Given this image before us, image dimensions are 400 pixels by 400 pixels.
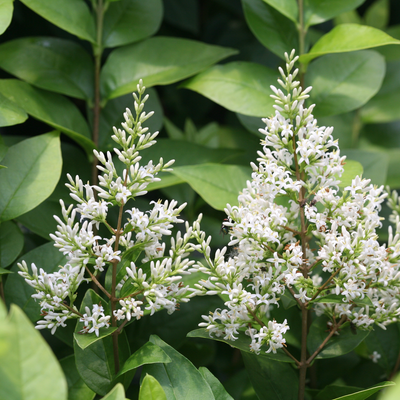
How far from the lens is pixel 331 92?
40.6 inches

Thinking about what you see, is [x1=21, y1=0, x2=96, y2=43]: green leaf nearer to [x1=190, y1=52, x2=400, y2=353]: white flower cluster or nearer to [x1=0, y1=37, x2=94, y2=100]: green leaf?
[x1=0, y1=37, x2=94, y2=100]: green leaf

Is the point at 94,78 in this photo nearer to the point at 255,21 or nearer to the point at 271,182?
the point at 255,21

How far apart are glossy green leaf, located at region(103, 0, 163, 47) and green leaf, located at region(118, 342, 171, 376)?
71 cm

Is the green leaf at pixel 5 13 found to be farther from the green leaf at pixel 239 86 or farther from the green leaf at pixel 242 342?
the green leaf at pixel 242 342

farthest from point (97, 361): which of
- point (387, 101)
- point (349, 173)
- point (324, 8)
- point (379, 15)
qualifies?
point (379, 15)

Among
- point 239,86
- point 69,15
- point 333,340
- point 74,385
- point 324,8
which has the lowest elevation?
point 74,385

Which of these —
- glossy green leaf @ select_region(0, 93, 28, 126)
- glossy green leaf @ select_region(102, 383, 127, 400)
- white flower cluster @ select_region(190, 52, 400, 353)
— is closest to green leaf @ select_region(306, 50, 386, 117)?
white flower cluster @ select_region(190, 52, 400, 353)

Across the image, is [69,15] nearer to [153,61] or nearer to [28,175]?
[153,61]

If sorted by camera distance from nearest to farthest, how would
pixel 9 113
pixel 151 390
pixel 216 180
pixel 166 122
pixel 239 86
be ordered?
1. pixel 151 390
2. pixel 9 113
3. pixel 216 180
4. pixel 239 86
5. pixel 166 122

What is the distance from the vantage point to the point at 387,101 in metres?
1.37

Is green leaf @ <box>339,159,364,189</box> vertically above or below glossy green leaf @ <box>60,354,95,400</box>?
above

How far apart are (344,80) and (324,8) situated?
18 centimetres

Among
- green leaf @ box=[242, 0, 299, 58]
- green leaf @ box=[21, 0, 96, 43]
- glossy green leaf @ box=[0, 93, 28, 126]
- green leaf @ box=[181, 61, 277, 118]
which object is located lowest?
glossy green leaf @ box=[0, 93, 28, 126]

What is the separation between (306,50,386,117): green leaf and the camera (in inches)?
39.9
